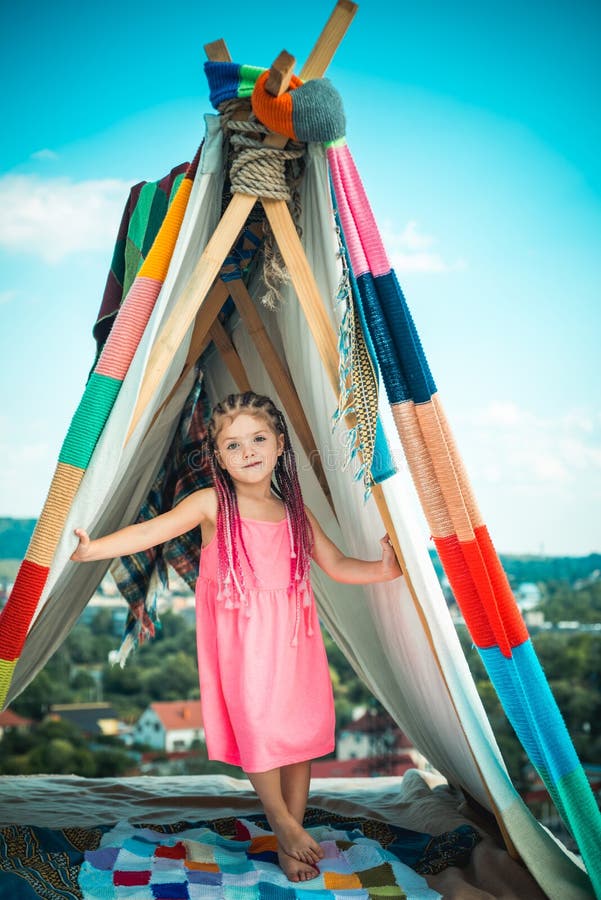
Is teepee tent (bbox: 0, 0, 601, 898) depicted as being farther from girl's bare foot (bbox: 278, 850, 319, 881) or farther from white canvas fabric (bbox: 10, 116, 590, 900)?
girl's bare foot (bbox: 278, 850, 319, 881)

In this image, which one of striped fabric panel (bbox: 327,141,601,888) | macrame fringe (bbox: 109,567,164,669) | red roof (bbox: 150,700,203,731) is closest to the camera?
striped fabric panel (bbox: 327,141,601,888)

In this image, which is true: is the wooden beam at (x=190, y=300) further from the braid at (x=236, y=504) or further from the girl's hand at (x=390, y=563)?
the girl's hand at (x=390, y=563)

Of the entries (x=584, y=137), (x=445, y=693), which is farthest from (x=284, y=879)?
(x=584, y=137)

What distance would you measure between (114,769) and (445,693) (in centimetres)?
1142

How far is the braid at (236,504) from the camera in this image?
2533mm

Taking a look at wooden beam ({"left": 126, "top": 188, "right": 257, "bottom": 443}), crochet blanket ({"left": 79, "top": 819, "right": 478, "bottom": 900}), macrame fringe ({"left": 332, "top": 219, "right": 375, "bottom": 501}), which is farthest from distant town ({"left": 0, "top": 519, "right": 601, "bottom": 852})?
wooden beam ({"left": 126, "top": 188, "right": 257, "bottom": 443})

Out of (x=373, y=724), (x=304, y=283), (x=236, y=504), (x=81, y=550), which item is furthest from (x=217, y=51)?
(x=373, y=724)

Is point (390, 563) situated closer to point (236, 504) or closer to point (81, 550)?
point (236, 504)

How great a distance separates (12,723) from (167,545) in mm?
11003

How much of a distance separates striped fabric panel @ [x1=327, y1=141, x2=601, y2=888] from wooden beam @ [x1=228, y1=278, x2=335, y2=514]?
59 centimetres

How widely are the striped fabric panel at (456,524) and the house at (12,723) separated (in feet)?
37.9

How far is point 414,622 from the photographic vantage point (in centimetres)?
253

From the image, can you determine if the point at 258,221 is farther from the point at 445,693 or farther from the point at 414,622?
the point at 445,693

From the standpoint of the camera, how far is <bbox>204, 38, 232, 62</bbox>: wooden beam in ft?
7.87
